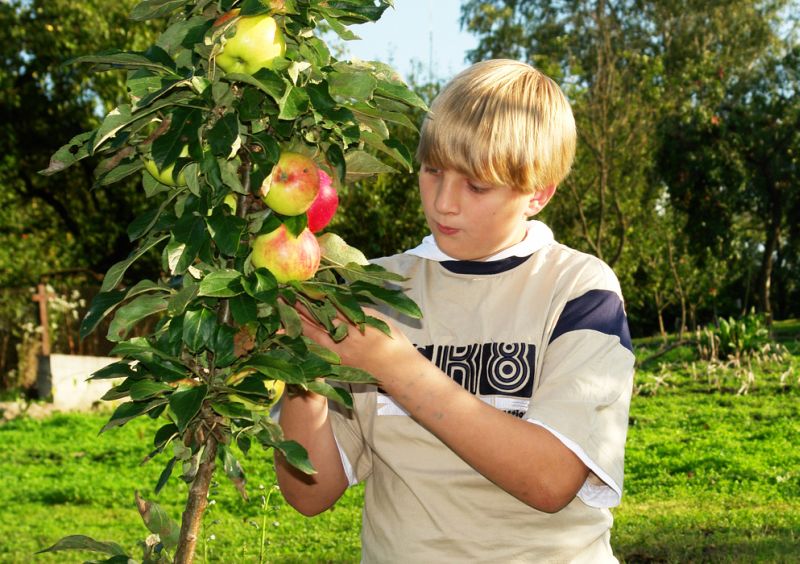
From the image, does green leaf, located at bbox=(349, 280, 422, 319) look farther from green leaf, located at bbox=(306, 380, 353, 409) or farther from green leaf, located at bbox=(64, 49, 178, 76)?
green leaf, located at bbox=(64, 49, 178, 76)

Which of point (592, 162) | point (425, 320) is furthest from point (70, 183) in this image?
point (425, 320)

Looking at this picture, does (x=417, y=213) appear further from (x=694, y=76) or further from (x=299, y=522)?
(x=299, y=522)

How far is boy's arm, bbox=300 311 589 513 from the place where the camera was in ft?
6.04

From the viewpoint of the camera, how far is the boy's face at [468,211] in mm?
2164

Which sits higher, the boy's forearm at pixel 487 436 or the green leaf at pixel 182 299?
the green leaf at pixel 182 299

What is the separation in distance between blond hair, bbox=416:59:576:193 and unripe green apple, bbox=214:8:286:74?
0.64 m

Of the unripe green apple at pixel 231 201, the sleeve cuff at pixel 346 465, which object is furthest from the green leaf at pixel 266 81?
the sleeve cuff at pixel 346 465

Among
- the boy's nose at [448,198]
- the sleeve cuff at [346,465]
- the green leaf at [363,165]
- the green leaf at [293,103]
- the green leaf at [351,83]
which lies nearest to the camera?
the green leaf at [293,103]

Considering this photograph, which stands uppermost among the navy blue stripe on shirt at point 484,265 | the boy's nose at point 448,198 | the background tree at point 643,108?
the background tree at point 643,108

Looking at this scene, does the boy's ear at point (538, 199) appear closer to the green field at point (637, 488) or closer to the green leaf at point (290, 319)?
the green leaf at point (290, 319)

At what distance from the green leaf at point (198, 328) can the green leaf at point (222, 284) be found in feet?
0.19

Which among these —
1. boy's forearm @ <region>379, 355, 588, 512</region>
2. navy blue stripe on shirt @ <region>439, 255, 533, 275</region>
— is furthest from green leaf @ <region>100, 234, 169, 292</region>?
navy blue stripe on shirt @ <region>439, 255, 533, 275</region>

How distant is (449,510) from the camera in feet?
6.95

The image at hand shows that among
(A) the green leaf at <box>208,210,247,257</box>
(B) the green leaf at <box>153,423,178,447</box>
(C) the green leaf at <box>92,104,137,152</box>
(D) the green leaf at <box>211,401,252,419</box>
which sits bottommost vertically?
(B) the green leaf at <box>153,423,178,447</box>
